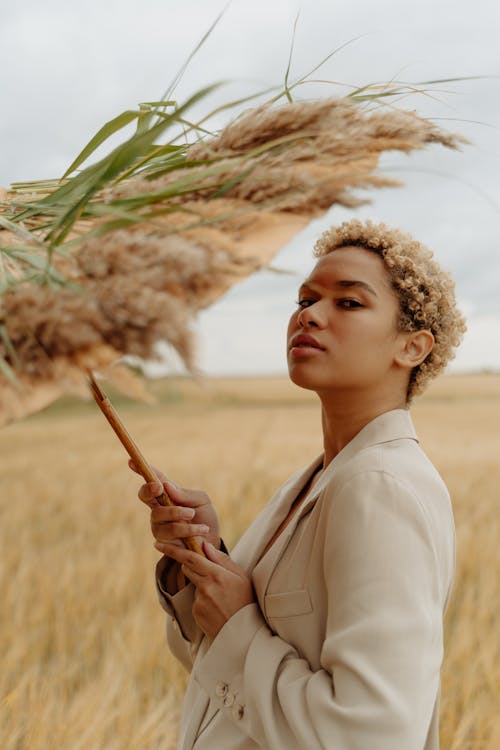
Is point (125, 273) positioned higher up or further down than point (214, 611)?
higher up

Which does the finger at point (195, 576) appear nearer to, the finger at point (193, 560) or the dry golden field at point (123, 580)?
the finger at point (193, 560)

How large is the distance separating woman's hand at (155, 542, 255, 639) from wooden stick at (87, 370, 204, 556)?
4 cm

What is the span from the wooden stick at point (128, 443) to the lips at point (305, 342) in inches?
9.0

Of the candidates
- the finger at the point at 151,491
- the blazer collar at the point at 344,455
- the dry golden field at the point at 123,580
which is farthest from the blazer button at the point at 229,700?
the dry golden field at the point at 123,580

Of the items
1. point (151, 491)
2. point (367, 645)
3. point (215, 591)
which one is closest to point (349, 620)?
point (367, 645)

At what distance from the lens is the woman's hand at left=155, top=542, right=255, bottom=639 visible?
3.26 feet

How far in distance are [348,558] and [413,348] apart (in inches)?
12.2

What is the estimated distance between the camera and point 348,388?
39.9 inches

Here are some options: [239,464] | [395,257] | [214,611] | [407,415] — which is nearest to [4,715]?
[214,611]

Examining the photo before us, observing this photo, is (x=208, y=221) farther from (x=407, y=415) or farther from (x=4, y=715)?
(x=4, y=715)

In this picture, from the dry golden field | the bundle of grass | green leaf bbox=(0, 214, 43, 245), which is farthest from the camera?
the dry golden field

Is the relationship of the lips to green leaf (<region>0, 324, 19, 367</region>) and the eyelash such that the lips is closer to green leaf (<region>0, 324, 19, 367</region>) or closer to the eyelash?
the eyelash

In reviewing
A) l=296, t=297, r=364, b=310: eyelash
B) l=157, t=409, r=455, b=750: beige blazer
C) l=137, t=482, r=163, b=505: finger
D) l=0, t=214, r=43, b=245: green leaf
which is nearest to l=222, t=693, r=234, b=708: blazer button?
l=157, t=409, r=455, b=750: beige blazer

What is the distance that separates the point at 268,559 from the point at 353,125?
21.6 inches
